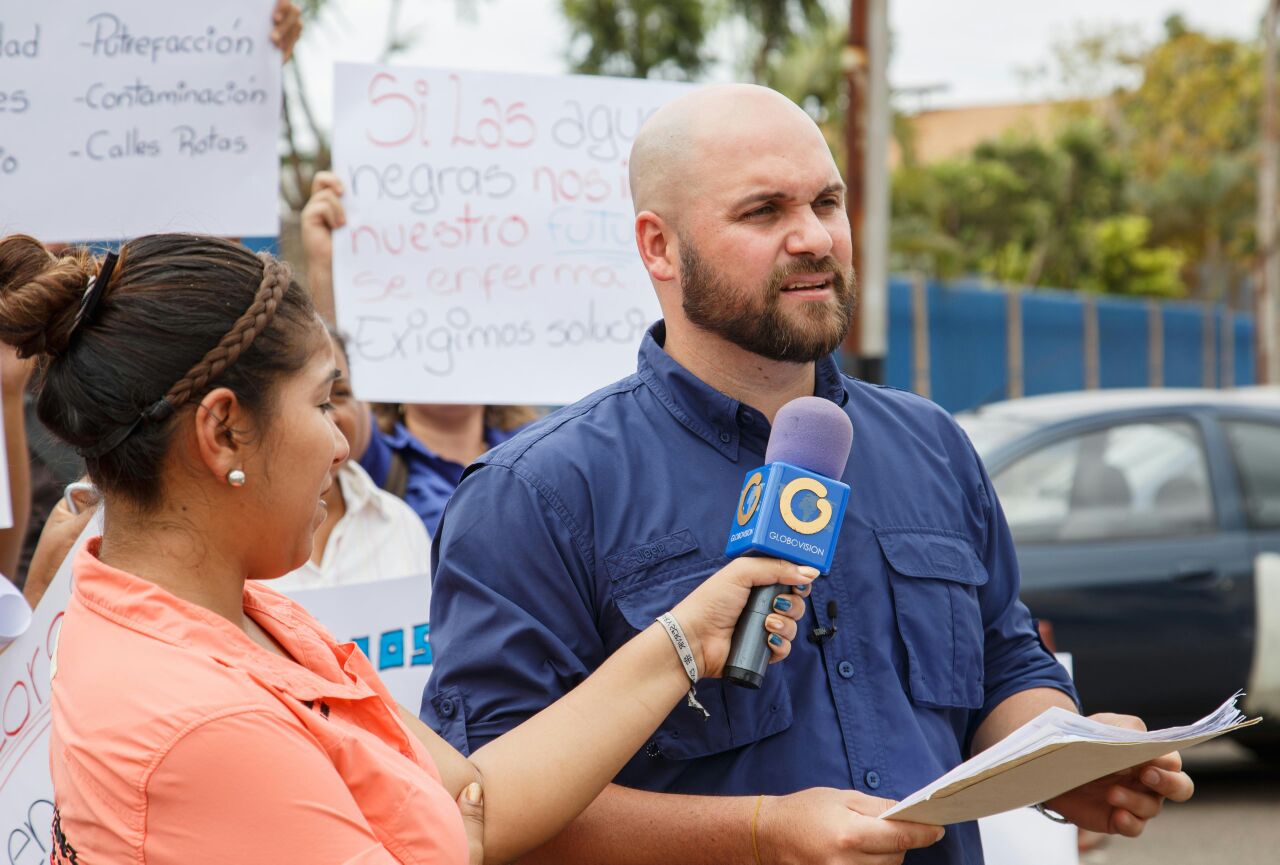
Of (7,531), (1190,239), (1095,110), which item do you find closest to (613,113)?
(7,531)

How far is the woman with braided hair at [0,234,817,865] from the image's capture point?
147 centimetres

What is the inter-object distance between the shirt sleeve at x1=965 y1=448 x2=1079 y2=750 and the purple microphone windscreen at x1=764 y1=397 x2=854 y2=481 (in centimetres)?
53

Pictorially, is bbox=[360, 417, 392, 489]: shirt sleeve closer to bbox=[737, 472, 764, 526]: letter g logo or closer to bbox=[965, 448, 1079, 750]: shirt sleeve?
bbox=[965, 448, 1079, 750]: shirt sleeve

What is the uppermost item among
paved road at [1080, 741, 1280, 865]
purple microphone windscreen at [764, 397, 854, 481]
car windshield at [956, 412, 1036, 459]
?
purple microphone windscreen at [764, 397, 854, 481]

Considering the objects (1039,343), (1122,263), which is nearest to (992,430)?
(1039,343)

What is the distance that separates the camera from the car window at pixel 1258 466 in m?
6.54

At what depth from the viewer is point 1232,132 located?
3647 cm

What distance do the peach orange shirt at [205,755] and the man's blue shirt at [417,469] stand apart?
7.26ft

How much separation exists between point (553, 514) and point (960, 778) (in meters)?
0.74

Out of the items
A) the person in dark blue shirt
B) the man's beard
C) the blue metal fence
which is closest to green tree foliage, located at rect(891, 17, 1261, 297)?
the blue metal fence

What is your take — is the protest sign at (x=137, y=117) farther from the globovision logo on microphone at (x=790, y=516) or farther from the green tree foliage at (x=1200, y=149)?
the green tree foliage at (x=1200, y=149)

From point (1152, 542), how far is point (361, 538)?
164 inches

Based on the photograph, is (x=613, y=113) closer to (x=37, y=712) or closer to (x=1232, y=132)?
(x=37, y=712)

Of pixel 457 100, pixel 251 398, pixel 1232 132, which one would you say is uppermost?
pixel 457 100
